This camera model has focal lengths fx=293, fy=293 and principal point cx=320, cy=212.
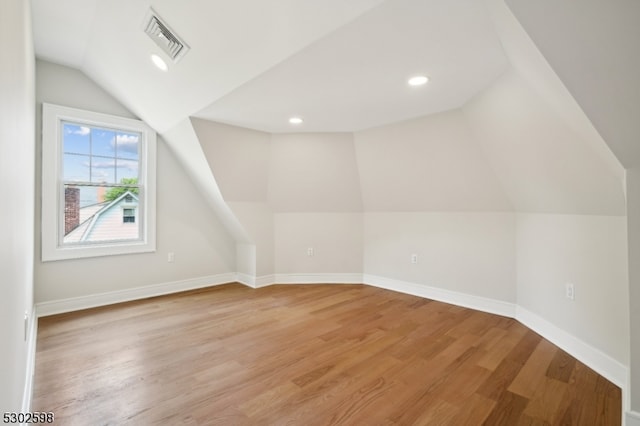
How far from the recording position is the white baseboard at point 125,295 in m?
3.09

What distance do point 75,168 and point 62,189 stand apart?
272 millimetres

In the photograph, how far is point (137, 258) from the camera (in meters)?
3.65

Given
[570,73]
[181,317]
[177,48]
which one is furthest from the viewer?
[181,317]

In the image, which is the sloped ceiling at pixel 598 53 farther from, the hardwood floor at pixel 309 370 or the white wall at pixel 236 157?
the white wall at pixel 236 157

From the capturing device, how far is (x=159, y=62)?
2410 mm

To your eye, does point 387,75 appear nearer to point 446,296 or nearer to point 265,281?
point 446,296

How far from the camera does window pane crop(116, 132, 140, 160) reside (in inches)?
141

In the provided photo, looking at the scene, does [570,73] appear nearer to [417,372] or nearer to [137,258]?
[417,372]

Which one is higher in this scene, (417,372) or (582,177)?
(582,177)

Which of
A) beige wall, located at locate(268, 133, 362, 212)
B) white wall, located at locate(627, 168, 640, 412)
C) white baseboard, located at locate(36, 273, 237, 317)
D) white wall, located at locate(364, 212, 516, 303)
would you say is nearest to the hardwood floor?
white baseboard, located at locate(36, 273, 237, 317)

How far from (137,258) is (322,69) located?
3.22 meters

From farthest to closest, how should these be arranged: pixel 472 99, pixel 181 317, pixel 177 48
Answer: pixel 181 317 → pixel 472 99 → pixel 177 48

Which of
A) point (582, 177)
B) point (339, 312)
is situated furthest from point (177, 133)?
point (582, 177)

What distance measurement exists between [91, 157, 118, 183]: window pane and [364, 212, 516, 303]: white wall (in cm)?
334
